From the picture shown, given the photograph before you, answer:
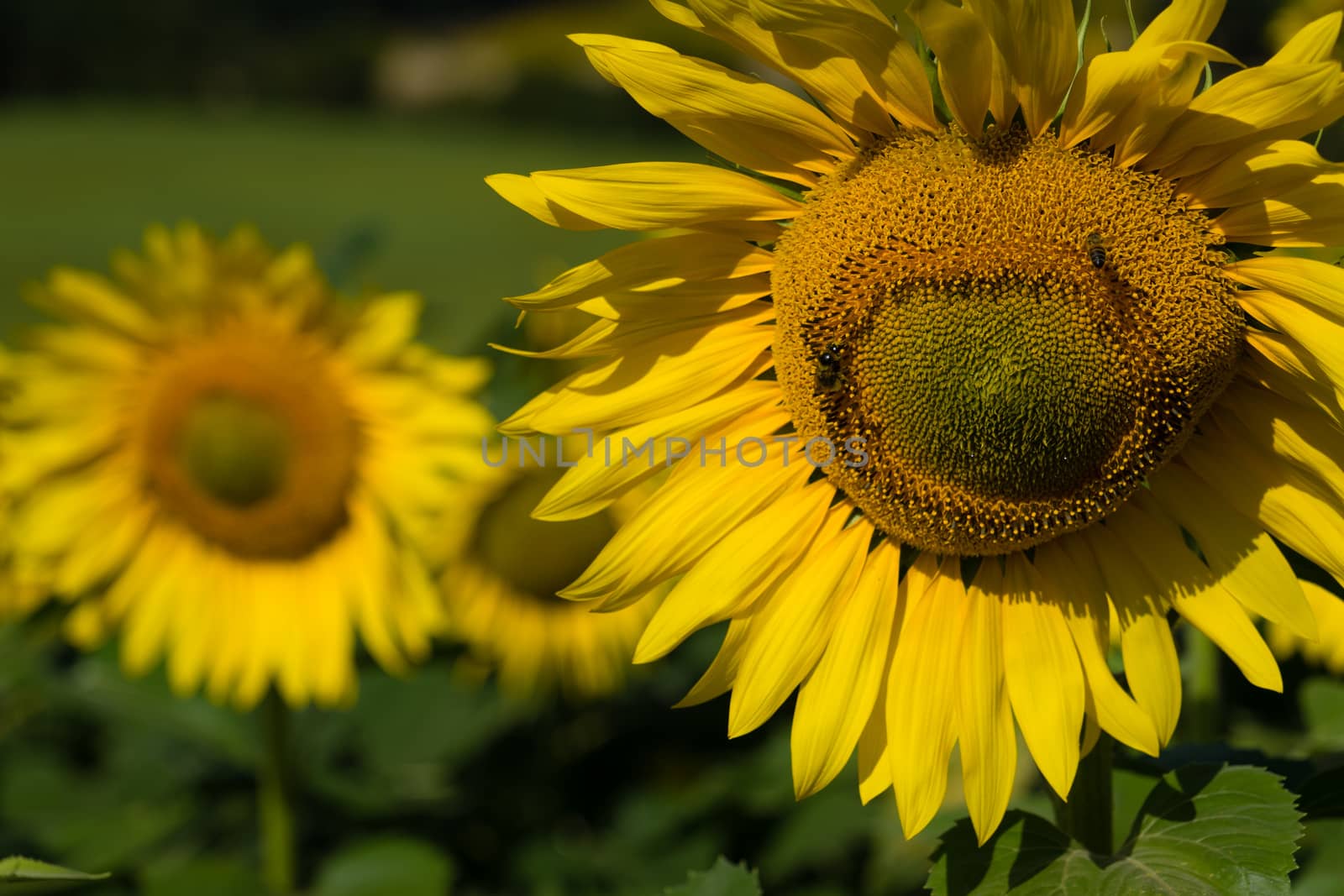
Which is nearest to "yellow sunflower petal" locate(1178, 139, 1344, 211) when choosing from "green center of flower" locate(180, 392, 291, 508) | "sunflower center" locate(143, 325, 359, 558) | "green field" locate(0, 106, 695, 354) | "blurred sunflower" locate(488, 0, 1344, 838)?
"blurred sunflower" locate(488, 0, 1344, 838)

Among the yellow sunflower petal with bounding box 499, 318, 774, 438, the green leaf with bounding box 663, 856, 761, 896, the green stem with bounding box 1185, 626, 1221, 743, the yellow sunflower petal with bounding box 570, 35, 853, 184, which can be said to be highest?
the yellow sunflower petal with bounding box 570, 35, 853, 184

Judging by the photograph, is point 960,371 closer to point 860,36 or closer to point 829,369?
point 829,369

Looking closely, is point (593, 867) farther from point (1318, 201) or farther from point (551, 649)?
point (1318, 201)

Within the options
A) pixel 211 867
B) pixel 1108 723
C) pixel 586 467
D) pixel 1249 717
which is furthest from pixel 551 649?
pixel 1108 723

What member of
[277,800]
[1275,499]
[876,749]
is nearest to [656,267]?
[876,749]

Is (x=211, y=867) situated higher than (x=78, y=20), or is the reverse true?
(x=78, y=20)

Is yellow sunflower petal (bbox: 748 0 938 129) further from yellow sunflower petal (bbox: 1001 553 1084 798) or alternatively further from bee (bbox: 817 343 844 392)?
yellow sunflower petal (bbox: 1001 553 1084 798)

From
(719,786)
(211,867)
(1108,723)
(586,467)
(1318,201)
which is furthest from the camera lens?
(719,786)
